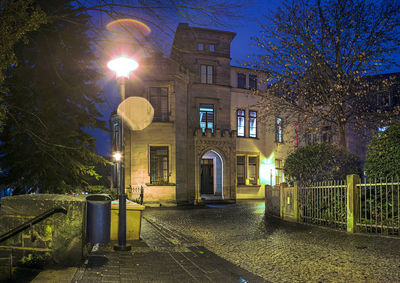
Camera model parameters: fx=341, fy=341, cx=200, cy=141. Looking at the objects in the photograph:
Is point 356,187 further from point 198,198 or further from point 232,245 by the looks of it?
point 198,198

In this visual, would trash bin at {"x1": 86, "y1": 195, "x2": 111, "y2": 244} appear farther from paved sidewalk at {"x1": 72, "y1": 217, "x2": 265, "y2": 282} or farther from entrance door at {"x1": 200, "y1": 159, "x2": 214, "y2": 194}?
entrance door at {"x1": 200, "y1": 159, "x2": 214, "y2": 194}

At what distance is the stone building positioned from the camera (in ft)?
74.7

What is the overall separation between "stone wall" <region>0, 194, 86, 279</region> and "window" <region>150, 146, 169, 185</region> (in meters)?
17.2

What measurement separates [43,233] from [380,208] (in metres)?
8.53

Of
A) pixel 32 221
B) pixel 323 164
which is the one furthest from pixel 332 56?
pixel 32 221

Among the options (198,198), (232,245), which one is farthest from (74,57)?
(198,198)

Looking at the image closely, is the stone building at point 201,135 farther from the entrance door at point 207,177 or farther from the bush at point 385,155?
the bush at point 385,155

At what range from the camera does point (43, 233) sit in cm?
556

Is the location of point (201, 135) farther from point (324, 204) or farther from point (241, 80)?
point (324, 204)

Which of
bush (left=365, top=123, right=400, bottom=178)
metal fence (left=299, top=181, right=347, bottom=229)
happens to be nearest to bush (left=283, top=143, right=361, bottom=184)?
metal fence (left=299, top=181, right=347, bottom=229)

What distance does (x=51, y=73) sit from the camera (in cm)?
1115

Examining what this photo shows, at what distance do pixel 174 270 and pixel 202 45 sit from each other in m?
22.3

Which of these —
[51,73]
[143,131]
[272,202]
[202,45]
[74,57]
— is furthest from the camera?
[202,45]

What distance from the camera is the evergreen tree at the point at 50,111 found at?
9539mm
